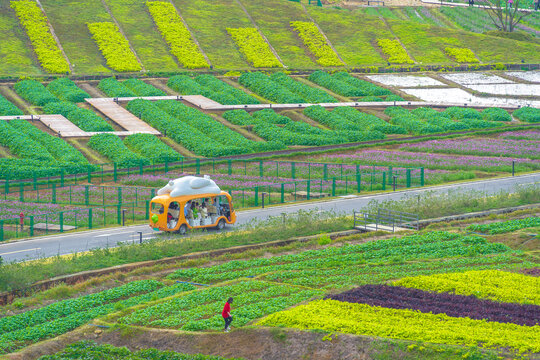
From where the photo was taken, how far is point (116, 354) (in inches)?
1023

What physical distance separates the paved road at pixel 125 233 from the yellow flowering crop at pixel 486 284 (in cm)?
1500

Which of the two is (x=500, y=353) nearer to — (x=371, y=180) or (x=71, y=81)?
(x=371, y=180)

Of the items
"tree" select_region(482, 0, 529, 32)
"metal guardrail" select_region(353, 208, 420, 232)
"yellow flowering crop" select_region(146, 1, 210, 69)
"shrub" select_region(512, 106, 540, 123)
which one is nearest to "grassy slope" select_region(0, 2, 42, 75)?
"yellow flowering crop" select_region(146, 1, 210, 69)

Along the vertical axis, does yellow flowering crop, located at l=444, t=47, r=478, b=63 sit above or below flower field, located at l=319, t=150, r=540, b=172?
above

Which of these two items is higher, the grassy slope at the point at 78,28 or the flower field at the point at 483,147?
the grassy slope at the point at 78,28

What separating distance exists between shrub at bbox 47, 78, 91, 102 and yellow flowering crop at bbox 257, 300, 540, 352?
223 feet

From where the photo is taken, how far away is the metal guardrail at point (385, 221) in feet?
149

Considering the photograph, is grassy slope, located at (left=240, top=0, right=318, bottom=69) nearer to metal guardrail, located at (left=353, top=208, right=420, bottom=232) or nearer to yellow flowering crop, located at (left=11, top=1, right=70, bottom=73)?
yellow flowering crop, located at (left=11, top=1, right=70, bottom=73)

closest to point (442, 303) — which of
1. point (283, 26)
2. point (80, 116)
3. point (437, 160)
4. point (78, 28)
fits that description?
point (437, 160)

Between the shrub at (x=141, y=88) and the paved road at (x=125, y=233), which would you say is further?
the shrub at (x=141, y=88)

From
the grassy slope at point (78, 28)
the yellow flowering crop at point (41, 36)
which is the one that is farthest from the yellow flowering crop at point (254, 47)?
the yellow flowering crop at point (41, 36)

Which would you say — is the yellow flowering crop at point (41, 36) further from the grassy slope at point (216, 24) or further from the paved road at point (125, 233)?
the paved road at point (125, 233)

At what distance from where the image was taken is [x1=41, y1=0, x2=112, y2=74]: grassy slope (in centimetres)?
10731

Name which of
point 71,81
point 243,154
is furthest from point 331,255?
point 71,81
